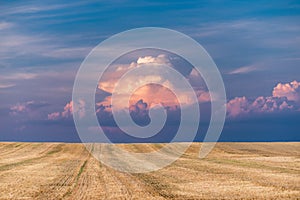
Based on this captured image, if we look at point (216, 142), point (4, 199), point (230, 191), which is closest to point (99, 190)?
point (4, 199)

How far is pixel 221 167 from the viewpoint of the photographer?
5450 cm

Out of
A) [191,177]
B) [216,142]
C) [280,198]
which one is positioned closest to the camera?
[280,198]

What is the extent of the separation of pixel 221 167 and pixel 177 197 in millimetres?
23127

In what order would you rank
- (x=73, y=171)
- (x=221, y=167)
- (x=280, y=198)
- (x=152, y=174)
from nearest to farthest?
(x=280, y=198), (x=152, y=174), (x=73, y=171), (x=221, y=167)

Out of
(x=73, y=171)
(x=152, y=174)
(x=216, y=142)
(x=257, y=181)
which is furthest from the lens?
(x=216, y=142)

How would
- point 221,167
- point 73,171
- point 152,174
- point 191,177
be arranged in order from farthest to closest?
point 221,167 < point 73,171 < point 152,174 < point 191,177

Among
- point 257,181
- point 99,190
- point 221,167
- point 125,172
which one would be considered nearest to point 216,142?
point 221,167

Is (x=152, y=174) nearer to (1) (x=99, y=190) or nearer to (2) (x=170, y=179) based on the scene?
(2) (x=170, y=179)

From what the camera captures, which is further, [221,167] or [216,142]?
[216,142]

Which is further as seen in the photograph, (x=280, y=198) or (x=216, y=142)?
(x=216, y=142)

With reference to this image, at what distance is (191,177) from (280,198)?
14.0 meters

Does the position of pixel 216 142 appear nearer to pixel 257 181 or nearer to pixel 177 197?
pixel 257 181

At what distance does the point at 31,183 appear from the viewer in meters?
40.7

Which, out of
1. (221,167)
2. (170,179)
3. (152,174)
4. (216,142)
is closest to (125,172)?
(152,174)
